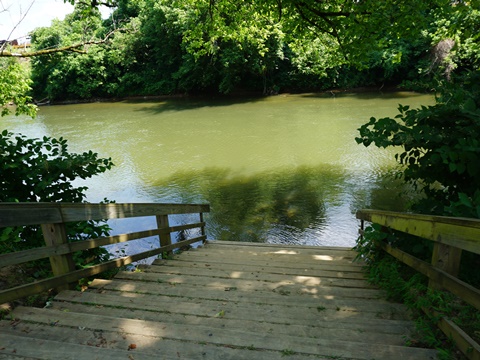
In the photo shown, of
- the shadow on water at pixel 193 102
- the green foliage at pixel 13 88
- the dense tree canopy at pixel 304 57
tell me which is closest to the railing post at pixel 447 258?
the dense tree canopy at pixel 304 57

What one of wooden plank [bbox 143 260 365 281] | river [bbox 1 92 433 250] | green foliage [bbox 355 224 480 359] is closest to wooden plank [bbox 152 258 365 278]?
wooden plank [bbox 143 260 365 281]

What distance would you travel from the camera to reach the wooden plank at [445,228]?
1620 millimetres

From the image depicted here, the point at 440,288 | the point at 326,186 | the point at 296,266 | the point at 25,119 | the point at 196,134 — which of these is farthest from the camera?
the point at 25,119

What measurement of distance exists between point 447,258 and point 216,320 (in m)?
1.51

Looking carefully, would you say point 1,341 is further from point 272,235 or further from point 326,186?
point 326,186

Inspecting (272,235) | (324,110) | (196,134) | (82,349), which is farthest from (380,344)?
A: (324,110)

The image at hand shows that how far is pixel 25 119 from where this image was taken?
25.4 metres

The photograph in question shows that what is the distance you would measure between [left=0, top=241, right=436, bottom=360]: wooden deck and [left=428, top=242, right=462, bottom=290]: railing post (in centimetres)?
44

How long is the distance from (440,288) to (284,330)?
101 centimetres

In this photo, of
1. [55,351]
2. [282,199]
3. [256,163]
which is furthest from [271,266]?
[256,163]

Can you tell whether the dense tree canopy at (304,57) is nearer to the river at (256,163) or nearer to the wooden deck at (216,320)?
the wooden deck at (216,320)

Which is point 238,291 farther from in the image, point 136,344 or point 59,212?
point 59,212

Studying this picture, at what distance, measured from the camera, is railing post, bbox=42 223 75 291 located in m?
2.50

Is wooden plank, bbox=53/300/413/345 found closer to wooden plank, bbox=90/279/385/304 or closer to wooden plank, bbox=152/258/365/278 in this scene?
wooden plank, bbox=90/279/385/304
